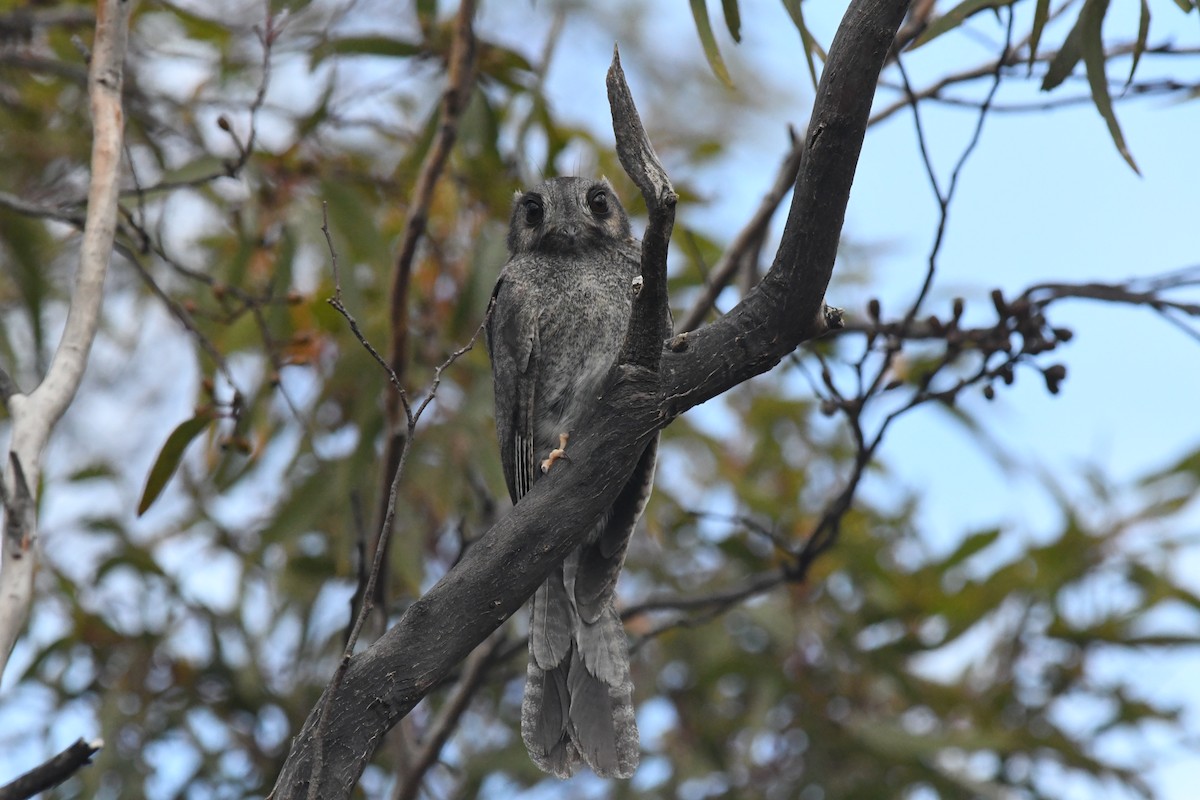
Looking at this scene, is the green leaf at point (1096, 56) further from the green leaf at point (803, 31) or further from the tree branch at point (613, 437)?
the tree branch at point (613, 437)

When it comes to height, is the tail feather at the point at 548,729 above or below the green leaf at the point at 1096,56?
below

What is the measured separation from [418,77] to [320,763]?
310cm

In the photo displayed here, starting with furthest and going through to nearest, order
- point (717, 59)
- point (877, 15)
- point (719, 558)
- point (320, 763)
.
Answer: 1. point (719, 558)
2. point (717, 59)
3. point (877, 15)
4. point (320, 763)

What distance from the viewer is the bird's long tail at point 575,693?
2.58 m

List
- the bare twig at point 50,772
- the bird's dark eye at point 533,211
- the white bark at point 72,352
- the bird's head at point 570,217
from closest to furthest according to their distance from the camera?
the bare twig at point 50,772 < the white bark at point 72,352 < the bird's head at point 570,217 < the bird's dark eye at point 533,211

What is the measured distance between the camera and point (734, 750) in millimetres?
4594

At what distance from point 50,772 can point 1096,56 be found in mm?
2536

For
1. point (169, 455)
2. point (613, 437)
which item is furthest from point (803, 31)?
point (169, 455)

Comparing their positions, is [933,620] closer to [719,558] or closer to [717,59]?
[719,558]

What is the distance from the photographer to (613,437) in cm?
191

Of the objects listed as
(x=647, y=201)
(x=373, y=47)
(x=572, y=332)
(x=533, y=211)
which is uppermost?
(x=373, y=47)

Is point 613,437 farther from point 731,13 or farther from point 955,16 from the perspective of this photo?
point 955,16

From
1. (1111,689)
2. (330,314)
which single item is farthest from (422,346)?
(1111,689)

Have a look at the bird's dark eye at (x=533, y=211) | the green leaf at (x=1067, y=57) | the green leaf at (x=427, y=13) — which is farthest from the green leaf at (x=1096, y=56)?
the green leaf at (x=427, y=13)
